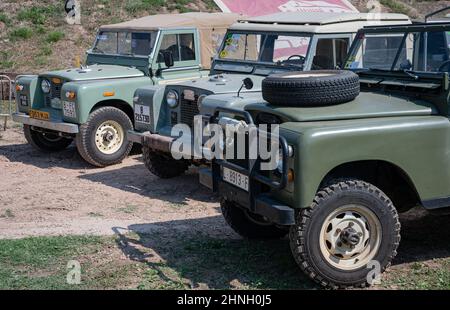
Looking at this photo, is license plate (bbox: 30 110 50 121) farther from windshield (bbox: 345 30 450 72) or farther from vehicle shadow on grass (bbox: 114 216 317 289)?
windshield (bbox: 345 30 450 72)

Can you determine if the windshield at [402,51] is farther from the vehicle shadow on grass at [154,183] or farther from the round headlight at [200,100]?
the vehicle shadow on grass at [154,183]

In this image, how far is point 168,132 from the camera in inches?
313

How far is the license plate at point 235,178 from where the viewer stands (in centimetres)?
493

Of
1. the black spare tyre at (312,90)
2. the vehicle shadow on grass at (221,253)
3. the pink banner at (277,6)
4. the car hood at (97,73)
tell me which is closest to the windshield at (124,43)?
the car hood at (97,73)

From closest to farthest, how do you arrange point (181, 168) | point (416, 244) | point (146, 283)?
point (146, 283) → point (416, 244) → point (181, 168)

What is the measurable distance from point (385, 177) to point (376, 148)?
Answer: 0.55 meters

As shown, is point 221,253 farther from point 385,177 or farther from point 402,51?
point 402,51

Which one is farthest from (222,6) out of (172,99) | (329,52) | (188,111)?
(188,111)

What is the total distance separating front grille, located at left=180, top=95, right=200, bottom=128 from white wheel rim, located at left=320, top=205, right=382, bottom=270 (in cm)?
327

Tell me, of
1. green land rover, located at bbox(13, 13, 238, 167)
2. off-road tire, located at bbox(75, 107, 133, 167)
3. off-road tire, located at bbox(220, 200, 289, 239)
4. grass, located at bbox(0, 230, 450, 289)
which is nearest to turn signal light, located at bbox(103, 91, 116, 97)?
green land rover, located at bbox(13, 13, 238, 167)

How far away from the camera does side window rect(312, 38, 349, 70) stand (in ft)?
25.9
